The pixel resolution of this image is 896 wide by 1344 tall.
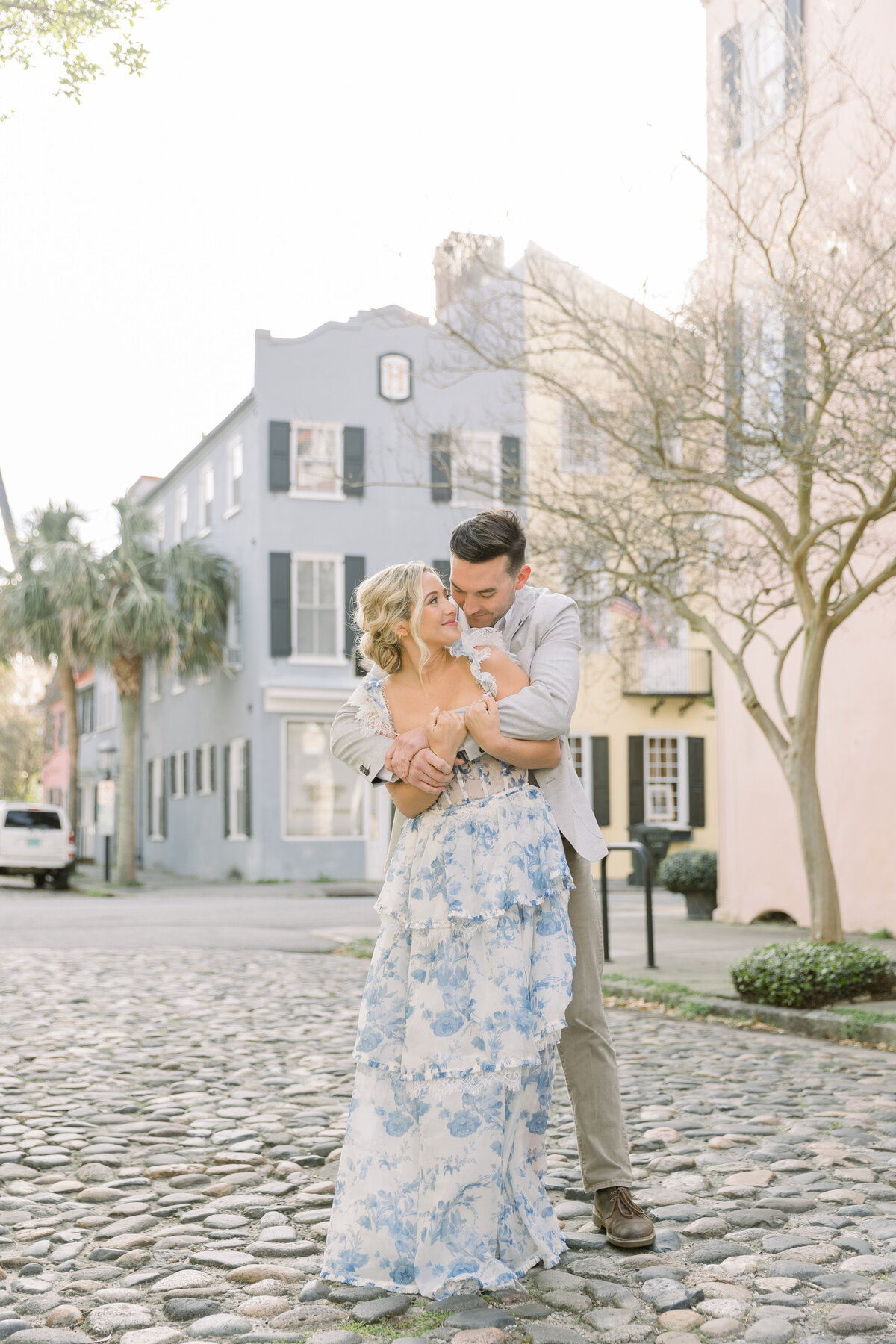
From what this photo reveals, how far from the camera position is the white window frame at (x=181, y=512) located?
105 feet

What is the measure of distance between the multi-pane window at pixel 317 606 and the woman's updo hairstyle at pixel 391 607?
924 inches

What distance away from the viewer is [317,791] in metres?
27.3

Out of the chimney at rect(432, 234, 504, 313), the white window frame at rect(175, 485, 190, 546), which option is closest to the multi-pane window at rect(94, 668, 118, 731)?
the white window frame at rect(175, 485, 190, 546)

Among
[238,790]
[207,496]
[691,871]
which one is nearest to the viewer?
[691,871]

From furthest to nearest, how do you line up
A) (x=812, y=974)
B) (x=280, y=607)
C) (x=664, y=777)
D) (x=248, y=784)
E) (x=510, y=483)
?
(x=664, y=777), (x=248, y=784), (x=280, y=607), (x=510, y=483), (x=812, y=974)

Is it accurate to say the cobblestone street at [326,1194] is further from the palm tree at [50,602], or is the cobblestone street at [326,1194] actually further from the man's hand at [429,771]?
the palm tree at [50,602]

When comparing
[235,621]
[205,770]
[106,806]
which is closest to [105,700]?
[205,770]

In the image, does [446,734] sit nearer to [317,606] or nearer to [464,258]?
[464,258]

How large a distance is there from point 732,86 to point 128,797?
18673 millimetres

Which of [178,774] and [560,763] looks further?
[178,774]

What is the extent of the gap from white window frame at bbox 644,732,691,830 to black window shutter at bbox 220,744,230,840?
27.1 ft

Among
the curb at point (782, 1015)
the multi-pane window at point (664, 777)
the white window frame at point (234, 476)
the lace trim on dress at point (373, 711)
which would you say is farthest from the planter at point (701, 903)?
the white window frame at point (234, 476)

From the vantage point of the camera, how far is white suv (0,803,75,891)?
2777cm

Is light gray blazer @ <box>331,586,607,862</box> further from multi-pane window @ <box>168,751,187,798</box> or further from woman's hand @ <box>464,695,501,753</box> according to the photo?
multi-pane window @ <box>168,751,187,798</box>
